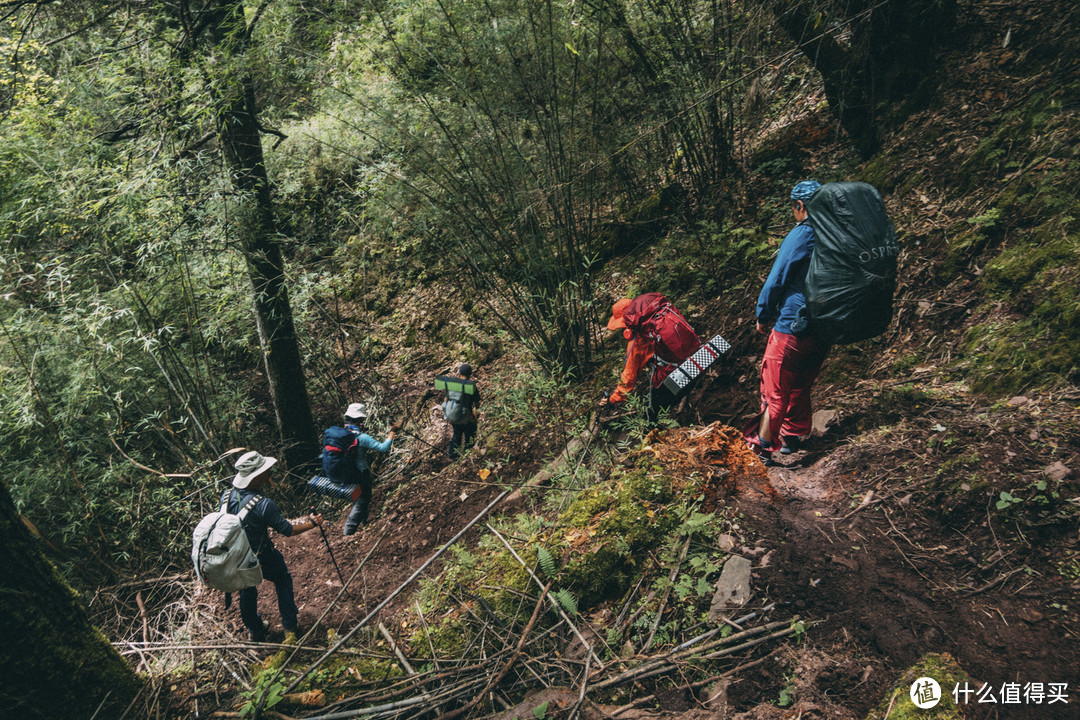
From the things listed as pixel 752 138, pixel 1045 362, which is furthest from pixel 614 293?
pixel 1045 362

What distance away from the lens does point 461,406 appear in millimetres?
6082

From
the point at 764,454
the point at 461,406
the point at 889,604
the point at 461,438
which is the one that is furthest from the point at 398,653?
the point at 461,438

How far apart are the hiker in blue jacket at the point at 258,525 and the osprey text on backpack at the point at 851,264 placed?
3.95m

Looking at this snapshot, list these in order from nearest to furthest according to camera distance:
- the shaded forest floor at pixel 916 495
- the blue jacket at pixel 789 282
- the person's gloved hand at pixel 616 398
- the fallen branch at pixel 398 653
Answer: the shaded forest floor at pixel 916 495
the fallen branch at pixel 398 653
the blue jacket at pixel 789 282
the person's gloved hand at pixel 616 398

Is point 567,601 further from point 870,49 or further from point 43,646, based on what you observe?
point 870,49

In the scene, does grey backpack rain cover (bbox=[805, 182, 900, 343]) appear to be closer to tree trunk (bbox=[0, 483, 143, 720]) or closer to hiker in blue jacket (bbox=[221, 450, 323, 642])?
hiker in blue jacket (bbox=[221, 450, 323, 642])

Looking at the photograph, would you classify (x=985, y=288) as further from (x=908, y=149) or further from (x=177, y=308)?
(x=177, y=308)

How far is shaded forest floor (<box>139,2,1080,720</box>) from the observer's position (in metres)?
1.89

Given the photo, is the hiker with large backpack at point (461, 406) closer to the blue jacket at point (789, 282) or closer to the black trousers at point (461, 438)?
the black trousers at point (461, 438)

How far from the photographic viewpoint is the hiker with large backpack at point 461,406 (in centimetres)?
594

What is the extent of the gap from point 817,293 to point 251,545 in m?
4.47

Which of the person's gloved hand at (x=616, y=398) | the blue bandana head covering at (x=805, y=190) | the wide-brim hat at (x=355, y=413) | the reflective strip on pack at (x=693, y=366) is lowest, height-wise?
the person's gloved hand at (x=616, y=398)

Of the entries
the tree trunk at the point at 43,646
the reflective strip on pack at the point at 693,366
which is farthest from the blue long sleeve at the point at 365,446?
the reflective strip on pack at the point at 693,366

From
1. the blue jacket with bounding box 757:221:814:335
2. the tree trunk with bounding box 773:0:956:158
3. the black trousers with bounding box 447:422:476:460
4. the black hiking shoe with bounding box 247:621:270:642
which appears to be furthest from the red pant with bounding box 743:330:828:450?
the black hiking shoe with bounding box 247:621:270:642
